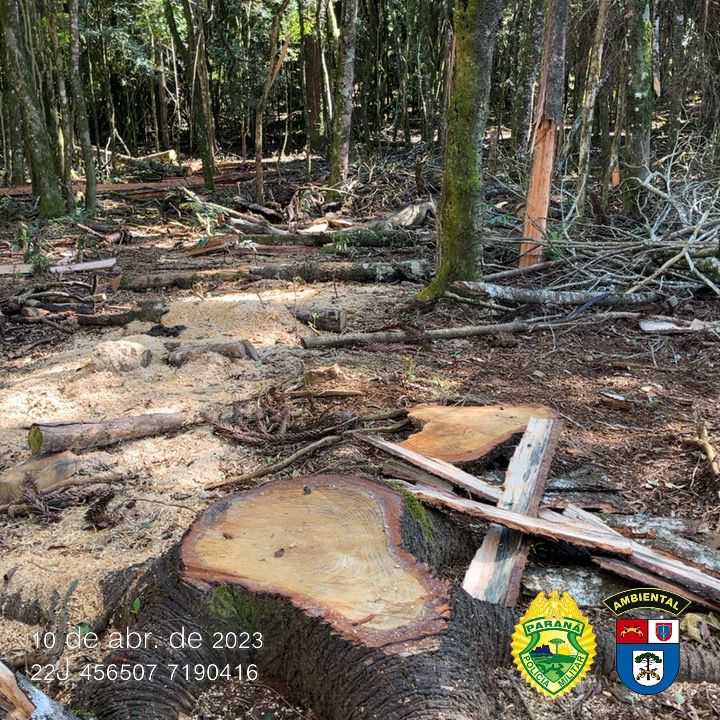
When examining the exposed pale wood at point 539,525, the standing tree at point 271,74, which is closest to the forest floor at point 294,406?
the exposed pale wood at point 539,525

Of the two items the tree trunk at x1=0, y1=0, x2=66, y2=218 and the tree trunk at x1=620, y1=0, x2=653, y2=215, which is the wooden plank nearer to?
the tree trunk at x1=620, y1=0, x2=653, y2=215

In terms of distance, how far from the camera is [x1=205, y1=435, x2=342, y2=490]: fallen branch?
3104 mm

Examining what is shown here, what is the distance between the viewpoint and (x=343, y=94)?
37.6ft

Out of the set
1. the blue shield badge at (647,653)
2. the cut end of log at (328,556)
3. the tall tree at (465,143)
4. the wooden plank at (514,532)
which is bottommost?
the blue shield badge at (647,653)

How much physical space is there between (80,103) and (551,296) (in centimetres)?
893

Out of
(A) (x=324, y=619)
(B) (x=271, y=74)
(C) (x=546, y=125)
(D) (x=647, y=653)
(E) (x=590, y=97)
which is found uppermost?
(B) (x=271, y=74)

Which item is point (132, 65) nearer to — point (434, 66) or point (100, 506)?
point (434, 66)

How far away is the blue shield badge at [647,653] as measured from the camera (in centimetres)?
202

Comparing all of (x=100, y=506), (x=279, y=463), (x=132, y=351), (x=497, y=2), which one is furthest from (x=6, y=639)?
(x=497, y=2)

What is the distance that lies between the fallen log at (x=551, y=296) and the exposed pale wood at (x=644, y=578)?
12.1 ft

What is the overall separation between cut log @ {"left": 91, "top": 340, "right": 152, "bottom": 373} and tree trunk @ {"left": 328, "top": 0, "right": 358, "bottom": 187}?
8.01m

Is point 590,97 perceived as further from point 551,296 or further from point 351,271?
point 351,271

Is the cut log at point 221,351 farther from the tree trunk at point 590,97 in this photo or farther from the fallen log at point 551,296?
the tree trunk at point 590,97

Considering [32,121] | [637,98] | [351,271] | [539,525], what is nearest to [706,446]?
[539,525]
